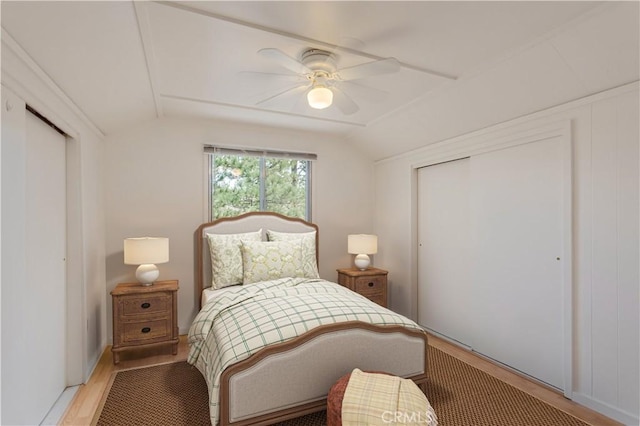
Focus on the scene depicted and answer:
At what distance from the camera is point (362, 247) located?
156 inches

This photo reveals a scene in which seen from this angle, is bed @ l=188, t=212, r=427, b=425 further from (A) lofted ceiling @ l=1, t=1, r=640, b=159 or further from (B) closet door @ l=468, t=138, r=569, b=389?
(A) lofted ceiling @ l=1, t=1, r=640, b=159

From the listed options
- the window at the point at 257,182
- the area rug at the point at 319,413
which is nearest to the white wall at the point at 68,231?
the area rug at the point at 319,413

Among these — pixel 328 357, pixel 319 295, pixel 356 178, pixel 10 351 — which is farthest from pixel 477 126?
pixel 10 351

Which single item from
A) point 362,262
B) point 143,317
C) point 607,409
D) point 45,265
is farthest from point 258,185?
point 607,409

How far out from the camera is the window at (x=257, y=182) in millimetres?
3863

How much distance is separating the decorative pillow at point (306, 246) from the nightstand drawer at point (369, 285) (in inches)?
21.0

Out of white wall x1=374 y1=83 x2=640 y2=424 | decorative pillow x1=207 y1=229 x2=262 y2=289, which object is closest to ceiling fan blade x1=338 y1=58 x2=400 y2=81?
white wall x1=374 y1=83 x2=640 y2=424

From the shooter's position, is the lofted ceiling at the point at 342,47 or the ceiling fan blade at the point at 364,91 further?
the ceiling fan blade at the point at 364,91

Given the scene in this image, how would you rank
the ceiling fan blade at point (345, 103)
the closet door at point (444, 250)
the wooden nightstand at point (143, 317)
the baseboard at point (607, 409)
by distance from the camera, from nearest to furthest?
the baseboard at point (607, 409) < the ceiling fan blade at point (345, 103) < the wooden nightstand at point (143, 317) < the closet door at point (444, 250)

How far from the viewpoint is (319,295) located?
259 cm

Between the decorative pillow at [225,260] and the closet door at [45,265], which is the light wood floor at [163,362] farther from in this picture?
the decorative pillow at [225,260]

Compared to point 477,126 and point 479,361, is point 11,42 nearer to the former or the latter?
point 477,126

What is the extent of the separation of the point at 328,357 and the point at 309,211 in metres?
2.42

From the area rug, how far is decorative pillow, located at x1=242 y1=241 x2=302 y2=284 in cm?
98
